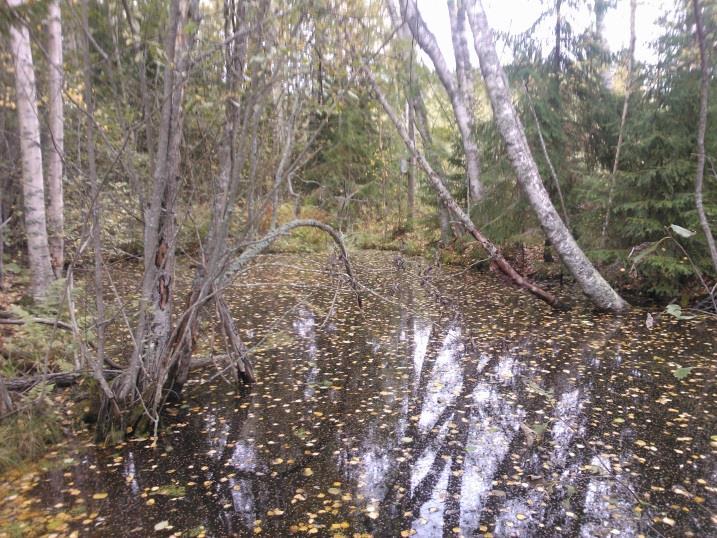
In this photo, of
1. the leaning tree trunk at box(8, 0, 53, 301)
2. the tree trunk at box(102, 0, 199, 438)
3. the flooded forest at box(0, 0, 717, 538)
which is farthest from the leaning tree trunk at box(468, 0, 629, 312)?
the leaning tree trunk at box(8, 0, 53, 301)

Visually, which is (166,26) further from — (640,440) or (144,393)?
(640,440)

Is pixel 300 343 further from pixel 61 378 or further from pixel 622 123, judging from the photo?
pixel 622 123

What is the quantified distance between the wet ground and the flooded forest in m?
0.02

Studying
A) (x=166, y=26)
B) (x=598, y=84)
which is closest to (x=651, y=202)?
(x=598, y=84)

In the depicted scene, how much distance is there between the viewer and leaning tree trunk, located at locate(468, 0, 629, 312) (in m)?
8.09

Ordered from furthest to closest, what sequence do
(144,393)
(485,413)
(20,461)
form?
(485,413) → (144,393) → (20,461)

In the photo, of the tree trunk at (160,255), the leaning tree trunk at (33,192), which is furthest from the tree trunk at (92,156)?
the leaning tree trunk at (33,192)

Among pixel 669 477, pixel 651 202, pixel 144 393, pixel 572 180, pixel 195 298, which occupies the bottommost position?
pixel 669 477

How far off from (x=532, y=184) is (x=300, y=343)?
4380 millimetres

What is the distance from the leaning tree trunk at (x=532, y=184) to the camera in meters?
8.09

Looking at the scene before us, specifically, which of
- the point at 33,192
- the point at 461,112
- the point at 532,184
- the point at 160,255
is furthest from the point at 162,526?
the point at 461,112

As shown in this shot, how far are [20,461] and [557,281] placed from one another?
32.3ft

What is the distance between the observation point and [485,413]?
15.3 ft

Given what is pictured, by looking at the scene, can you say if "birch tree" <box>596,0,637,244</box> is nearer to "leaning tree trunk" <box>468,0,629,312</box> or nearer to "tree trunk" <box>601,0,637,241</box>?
"tree trunk" <box>601,0,637,241</box>
